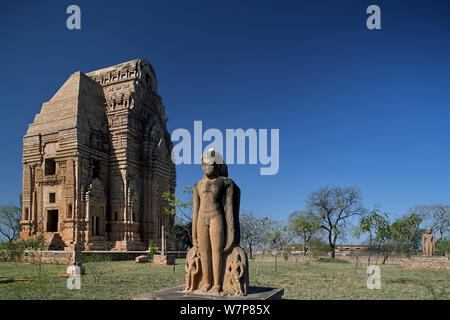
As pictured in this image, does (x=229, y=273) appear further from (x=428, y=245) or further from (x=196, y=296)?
(x=428, y=245)

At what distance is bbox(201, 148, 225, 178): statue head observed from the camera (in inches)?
261

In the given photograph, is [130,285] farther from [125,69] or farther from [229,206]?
[125,69]

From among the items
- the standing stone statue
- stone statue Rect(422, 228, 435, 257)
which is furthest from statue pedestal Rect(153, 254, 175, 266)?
stone statue Rect(422, 228, 435, 257)

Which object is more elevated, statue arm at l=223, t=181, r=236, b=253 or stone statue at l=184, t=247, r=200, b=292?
statue arm at l=223, t=181, r=236, b=253

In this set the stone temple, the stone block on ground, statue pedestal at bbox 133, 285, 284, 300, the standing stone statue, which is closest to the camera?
statue pedestal at bbox 133, 285, 284, 300

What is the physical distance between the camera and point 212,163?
21.7 feet

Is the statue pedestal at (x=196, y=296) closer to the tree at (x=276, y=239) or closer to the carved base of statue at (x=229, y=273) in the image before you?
the carved base of statue at (x=229, y=273)

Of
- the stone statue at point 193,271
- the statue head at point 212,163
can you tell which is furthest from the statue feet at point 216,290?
the statue head at point 212,163

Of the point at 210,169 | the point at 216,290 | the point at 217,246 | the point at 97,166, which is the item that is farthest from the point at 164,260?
the point at 210,169

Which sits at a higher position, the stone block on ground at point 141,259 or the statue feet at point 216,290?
the statue feet at point 216,290

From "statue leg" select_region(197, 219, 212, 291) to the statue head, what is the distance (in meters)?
0.90

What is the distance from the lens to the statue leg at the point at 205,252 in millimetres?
6359

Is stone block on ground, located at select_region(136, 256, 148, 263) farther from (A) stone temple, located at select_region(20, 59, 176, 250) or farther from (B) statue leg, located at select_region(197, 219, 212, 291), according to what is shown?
(B) statue leg, located at select_region(197, 219, 212, 291)
